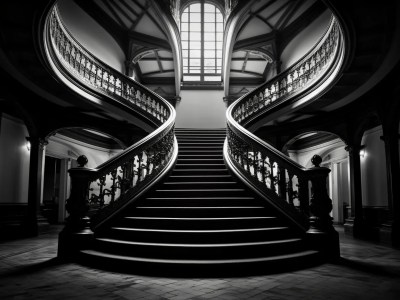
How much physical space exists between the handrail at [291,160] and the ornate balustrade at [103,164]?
4.78ft

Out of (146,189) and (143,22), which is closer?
(146,189)

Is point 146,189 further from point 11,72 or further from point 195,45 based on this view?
point 195,45

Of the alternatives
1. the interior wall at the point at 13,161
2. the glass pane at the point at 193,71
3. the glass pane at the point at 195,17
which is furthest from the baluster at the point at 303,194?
the glass pane at the point at 195,17

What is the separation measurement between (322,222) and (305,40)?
8382 millimetres

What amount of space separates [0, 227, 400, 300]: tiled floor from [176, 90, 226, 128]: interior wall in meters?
9.93

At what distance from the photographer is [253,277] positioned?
3465 mm

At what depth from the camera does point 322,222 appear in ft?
14.2

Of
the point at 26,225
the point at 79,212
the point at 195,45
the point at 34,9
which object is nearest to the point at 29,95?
the point at 26,225

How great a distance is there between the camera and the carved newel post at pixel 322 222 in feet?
13.7

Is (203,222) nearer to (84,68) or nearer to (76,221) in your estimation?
(76,221)

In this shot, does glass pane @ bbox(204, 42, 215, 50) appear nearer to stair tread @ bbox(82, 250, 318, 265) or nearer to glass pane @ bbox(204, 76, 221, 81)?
glass pane @ bbox(204, 76, 221, 81)

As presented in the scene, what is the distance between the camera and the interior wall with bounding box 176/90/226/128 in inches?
540

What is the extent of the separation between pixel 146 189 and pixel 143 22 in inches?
327

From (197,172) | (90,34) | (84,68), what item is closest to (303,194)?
(197,172)
